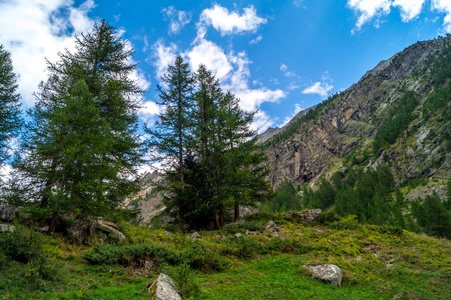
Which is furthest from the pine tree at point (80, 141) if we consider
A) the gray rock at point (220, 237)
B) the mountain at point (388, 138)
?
the mountain at point (388, 138)

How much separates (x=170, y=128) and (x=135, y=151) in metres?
4.29

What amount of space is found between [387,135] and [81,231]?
153033 mm

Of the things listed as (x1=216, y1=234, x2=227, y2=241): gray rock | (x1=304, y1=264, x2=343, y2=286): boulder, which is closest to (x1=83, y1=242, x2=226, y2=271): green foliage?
(x1=216, y1=234, x2=227, y2=241): gray rock

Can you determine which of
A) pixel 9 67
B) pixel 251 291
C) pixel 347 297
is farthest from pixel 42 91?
pixel 347 297

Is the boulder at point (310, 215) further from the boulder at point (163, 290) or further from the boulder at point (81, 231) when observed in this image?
the boulder at point (81, 231)

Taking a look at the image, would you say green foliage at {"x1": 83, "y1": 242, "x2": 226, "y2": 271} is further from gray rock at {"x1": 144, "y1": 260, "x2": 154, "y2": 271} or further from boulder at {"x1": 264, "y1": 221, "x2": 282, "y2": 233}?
boulder at {"x1": 264, "y1": 221, "x2": 282, "y2": 233}

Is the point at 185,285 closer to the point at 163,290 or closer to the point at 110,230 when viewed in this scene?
the point at 163,290

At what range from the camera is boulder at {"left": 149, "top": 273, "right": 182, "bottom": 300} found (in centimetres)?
578

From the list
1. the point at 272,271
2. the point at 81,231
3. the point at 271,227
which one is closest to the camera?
the point at 272,271

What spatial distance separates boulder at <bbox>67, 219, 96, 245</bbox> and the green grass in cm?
54

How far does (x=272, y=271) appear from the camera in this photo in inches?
391

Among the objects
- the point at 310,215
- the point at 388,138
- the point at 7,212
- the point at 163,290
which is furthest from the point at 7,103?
the point at 388,138

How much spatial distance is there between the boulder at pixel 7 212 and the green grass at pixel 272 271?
2656 mm

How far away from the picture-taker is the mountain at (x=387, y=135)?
98000 millimetres
